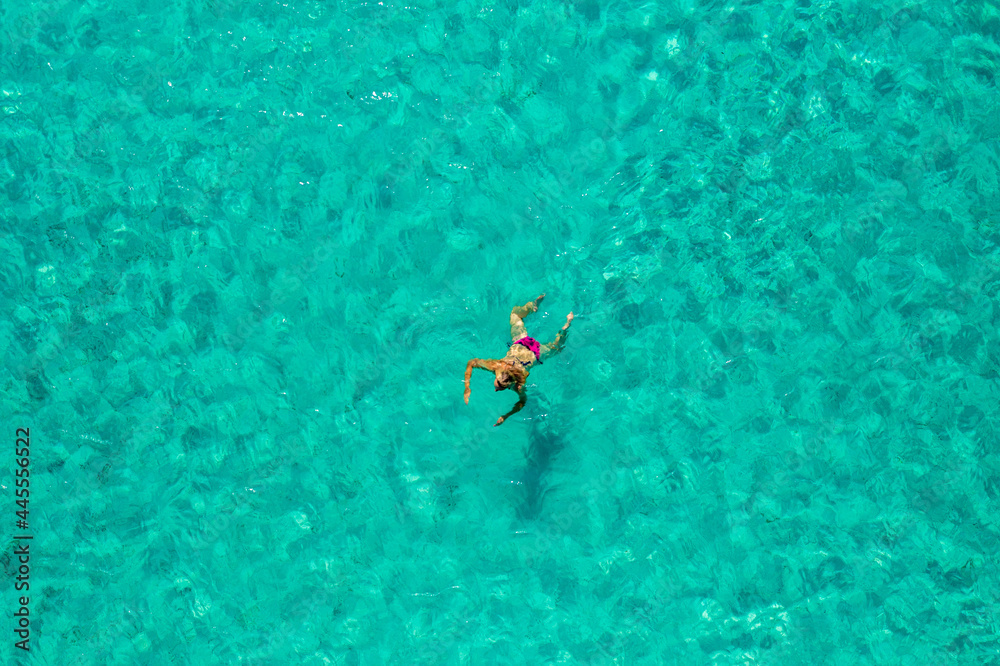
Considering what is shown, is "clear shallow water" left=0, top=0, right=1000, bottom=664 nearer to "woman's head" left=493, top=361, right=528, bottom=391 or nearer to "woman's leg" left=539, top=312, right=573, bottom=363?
"woman's leg" left=539, top=312, right=573, bottom=363

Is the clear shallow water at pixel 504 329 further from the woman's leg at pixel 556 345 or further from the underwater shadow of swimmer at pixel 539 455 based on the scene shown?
the woman's leg at pixel 556 345

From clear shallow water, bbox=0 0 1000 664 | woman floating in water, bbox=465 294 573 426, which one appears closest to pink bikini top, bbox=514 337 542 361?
woman floating in water, bbox=465 294 573 426

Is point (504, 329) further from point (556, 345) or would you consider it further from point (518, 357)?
point (518, 357)

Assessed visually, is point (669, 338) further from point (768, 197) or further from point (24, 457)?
point (24, 457)

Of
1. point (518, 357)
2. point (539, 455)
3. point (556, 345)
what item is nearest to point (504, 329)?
point (556, 345)

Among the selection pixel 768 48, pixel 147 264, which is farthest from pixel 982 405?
pixel 147 264

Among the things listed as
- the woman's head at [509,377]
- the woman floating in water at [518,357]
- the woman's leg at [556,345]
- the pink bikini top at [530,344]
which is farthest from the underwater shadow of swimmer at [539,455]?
the woman's head at [509,377]
